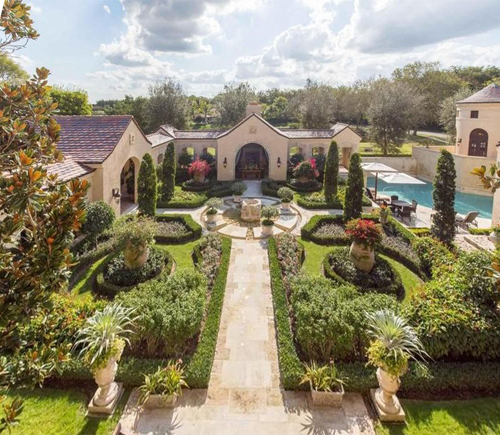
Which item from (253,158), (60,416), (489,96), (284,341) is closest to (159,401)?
(60,416)

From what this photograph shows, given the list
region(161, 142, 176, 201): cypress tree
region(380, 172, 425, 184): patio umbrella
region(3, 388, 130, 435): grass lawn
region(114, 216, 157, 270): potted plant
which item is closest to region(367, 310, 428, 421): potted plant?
region(3, 388, 130, 435): grass lawn

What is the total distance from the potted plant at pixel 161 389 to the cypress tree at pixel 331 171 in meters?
20.6

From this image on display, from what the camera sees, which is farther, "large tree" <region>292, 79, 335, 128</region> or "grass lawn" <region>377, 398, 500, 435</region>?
"large tree" <region>292, 79, 335, 128</region>

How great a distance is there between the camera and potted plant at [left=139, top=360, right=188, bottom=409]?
851 cm

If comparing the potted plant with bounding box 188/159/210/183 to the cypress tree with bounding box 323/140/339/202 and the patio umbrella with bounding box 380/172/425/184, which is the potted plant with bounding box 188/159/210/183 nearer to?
the cypress tree with bounding box 323/140/339/202

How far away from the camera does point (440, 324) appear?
969 cm

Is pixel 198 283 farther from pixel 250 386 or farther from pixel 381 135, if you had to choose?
pixel 381 135

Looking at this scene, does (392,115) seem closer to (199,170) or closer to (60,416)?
(199,170)

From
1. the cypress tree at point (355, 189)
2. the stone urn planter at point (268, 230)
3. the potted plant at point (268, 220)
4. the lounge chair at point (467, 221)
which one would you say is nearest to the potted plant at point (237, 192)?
the potted plant at point (268, 220)

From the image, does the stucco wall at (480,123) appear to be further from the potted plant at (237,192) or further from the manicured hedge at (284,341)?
the manicured hedge at (284,341)

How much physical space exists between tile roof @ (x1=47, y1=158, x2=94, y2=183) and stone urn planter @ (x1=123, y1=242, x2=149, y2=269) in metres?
5.14

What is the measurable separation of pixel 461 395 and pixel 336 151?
1986cm

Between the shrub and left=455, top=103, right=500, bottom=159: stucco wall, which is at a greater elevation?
left=455, top=103, right=500, bottom=159: stucco wall

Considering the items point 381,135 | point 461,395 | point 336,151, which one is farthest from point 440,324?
point 381,135
